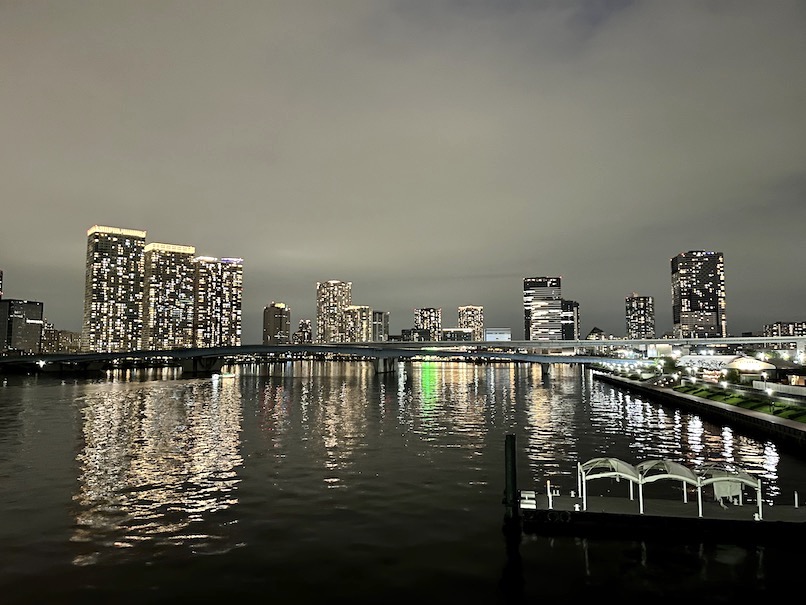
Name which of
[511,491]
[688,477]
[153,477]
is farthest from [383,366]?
[688,477]

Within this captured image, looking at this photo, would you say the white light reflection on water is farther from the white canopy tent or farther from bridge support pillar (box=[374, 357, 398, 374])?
bridge support pillar (box=[374, 357, 398, 374])

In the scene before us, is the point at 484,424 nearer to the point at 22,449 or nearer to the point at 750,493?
the point at 750,493

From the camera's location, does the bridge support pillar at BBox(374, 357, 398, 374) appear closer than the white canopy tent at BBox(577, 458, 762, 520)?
No

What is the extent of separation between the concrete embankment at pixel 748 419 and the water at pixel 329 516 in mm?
1483

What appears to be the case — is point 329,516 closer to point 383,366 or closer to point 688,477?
point 688,477


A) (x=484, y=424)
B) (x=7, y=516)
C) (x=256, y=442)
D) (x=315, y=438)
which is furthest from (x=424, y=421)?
(x=7, y=516)

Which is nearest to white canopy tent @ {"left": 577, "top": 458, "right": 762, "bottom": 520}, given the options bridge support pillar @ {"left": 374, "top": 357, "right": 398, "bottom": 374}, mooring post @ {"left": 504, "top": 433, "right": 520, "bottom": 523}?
mooring post @ {"left": 504, "top": 433, "right": 520, "bottom": 523}

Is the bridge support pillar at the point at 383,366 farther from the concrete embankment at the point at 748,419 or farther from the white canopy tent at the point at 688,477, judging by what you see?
the white canopy tent at the point at 688,477

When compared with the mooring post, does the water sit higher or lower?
lower

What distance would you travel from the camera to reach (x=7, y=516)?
25609 mm

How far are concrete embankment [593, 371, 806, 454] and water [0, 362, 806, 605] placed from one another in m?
1.48

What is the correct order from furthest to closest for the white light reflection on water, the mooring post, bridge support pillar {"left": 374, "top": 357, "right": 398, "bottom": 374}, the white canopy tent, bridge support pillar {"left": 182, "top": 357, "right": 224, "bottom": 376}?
bridge support pillar {"left": 182, "top": 357, "right": 224, "bottom": 376} → bridge support pillar {"left": 374, "top": 357, "right": 398, "bottom": 374} → the mooring post → the white light reflection on water → the white canopy tent

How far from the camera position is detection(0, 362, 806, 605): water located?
18.3m

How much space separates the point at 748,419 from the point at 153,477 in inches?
1983
